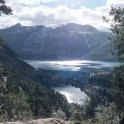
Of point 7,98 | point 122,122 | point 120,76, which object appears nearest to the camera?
point 122,122

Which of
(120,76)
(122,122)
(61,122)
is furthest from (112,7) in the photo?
(61,122)

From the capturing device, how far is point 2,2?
128 ft

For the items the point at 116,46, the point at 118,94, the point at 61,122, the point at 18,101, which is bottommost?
the point at 18,101

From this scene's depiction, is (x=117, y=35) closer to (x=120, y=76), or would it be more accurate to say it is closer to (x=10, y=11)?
(x=120, y=76)

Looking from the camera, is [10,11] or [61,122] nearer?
[61,122]

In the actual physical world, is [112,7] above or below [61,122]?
above

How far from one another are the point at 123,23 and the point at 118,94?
13449 mm

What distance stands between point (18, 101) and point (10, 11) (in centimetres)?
8568

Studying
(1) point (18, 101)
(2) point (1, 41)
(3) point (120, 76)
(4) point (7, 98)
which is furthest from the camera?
(1) point (18, 101)

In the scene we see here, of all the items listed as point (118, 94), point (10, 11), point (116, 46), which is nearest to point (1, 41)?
point (10, 11)

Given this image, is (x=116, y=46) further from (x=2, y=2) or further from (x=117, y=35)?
(x=2, y=2)

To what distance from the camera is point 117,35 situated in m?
43.1

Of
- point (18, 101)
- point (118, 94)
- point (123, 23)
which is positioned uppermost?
point (123, 23)

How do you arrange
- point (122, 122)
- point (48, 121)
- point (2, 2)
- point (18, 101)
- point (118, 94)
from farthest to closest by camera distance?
→ point (18, 101), point (118, 94), point (2, 2), point (122, 122), point (48, 121)
